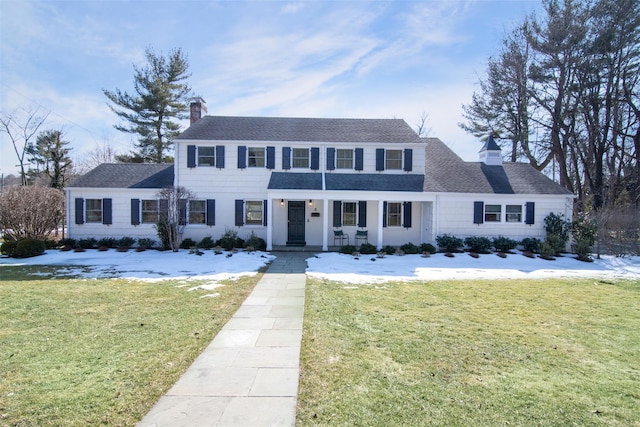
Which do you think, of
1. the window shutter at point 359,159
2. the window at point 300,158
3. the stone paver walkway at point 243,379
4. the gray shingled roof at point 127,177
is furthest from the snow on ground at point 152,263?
the window shutter at point 359,159

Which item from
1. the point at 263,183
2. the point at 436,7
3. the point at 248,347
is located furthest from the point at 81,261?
the point at 436,7

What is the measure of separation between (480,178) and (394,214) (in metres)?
5.02

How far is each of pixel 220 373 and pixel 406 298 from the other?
484 centimetres

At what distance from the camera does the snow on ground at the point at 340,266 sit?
33.7 feet

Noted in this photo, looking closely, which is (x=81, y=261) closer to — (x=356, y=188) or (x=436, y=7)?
(x=356, y=188)

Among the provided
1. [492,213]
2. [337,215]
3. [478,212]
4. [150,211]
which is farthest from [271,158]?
[492,213]

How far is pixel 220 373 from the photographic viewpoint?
390 cm

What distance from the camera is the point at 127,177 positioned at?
56.2 ft

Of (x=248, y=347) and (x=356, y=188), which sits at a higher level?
(x=356, y=188)

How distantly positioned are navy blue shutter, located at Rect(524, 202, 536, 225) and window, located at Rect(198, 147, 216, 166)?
15526 millimetres

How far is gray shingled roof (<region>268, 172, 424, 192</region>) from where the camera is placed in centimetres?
1516

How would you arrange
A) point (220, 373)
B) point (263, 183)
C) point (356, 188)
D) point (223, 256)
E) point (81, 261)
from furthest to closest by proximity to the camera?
point (263, 183), point (356, 188), point (223, 256), point (81, 261), point (220, 373)

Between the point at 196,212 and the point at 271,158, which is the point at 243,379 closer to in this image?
the point at 271,158

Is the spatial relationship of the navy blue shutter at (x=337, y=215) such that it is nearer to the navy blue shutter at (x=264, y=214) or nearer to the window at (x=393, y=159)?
the window at (x=393, y=159)
